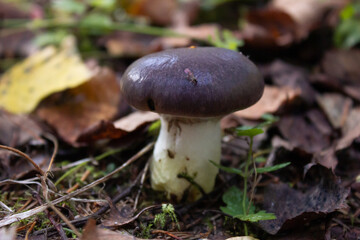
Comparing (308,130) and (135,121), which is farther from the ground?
(135,121)

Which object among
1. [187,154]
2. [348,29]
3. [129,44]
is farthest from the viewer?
[129,44]

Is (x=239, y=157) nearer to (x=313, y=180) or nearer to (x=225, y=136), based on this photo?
(x=225, y=136)

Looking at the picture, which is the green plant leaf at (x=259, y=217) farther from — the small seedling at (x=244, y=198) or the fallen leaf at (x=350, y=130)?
the fallen leaf at (x=350, y=130)

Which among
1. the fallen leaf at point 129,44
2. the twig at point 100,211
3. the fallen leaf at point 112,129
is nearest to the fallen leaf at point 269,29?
the fallen leaf at point 129,44

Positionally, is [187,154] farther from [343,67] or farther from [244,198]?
[343,67]

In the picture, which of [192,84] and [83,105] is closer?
[192,84]

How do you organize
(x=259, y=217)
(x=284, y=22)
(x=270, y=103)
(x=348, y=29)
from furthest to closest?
(x=284, y=22)
(x=348, y=29)
(x=270, y=103)
(x=259, y=217)

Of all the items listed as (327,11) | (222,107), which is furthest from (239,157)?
(327,11)

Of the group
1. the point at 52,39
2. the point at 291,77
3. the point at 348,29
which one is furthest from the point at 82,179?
the point at 348,29
